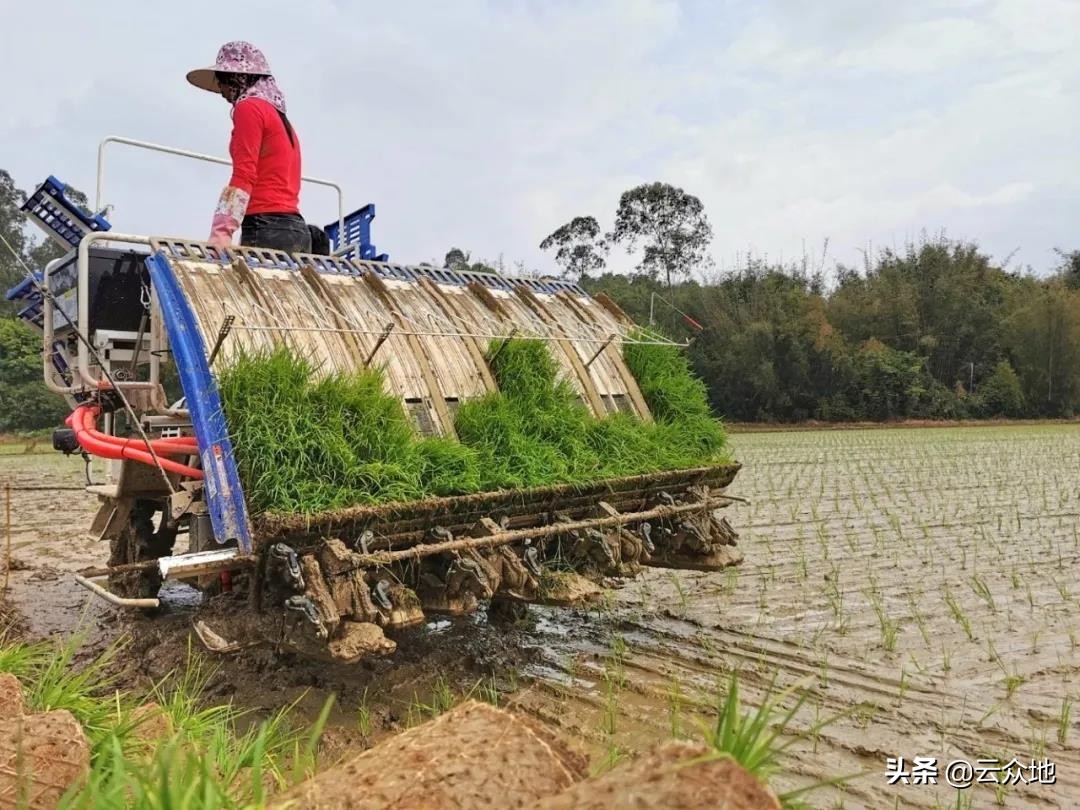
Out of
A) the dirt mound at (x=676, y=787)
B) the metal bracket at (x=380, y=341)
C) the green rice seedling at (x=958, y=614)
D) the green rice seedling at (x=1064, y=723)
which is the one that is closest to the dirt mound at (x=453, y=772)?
the dirt mound at (x=676, y=787)

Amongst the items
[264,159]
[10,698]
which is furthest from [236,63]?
[10,698]

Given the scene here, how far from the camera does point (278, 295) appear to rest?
4.82 meters

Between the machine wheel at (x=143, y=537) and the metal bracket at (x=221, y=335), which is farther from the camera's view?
the machine wheel at (x=143, y=537)

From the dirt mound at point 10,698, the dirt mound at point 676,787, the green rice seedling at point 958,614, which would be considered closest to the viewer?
the dirt mound at point 676,787

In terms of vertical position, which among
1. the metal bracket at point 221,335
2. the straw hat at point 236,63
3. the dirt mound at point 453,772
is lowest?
the dirt mound at point 453,772

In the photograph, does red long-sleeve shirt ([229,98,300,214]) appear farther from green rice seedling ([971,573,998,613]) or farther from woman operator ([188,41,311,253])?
green rice seedling ([971,573,998,613])

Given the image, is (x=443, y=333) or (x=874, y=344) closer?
(x=443, y=333)

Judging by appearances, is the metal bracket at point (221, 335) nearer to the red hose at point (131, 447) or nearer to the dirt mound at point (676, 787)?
the red hose at point (131, 447)

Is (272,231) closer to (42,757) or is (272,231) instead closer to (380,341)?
(380,341)

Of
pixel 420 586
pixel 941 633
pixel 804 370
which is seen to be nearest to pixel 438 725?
pixel 420 586

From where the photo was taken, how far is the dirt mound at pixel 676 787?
4.77 feet

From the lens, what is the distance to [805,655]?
16.5ft

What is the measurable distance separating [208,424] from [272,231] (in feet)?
6.72

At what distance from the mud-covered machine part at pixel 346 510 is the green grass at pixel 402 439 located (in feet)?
0.35
